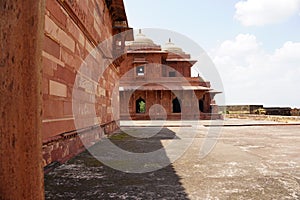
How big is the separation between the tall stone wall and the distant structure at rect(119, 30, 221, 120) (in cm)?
1622

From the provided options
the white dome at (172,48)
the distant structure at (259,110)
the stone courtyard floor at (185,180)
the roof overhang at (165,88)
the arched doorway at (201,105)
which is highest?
the white dome at (172,48)

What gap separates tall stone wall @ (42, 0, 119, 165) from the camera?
3105 mm

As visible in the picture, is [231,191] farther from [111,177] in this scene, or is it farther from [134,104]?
[134,104]

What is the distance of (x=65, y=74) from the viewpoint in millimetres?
3781

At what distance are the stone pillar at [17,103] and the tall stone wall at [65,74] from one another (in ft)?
6.16

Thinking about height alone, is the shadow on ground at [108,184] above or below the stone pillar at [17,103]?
below

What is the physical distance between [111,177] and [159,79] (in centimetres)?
2104

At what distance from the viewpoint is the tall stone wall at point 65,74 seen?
10.2 feet

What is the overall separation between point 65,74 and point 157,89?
17855 mm

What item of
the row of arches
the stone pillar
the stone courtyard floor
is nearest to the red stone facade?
the stone courtyard floor

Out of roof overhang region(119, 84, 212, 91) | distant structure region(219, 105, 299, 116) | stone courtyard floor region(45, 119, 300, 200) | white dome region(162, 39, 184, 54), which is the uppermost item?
white dome region(162, 39, 184, 54)

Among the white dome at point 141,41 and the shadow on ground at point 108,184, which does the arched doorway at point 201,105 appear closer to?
the white dome at point 141,41

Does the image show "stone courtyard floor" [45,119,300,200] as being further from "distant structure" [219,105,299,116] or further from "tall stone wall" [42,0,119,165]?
"distant structure" [219,105,299,116]

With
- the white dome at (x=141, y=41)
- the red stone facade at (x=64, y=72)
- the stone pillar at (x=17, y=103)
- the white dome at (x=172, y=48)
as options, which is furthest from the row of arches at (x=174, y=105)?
the stone pillar at (x=17, y=103)
